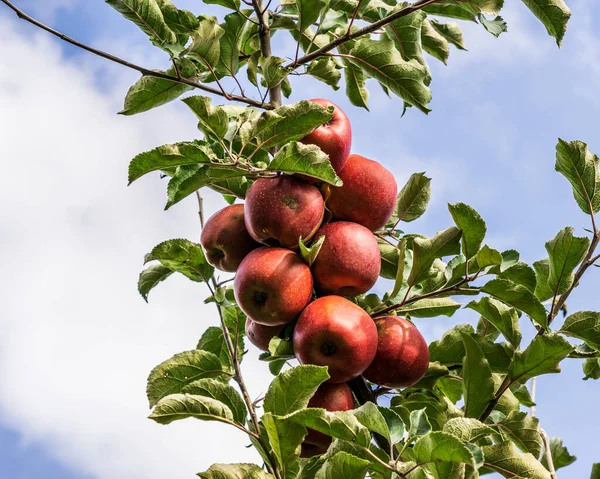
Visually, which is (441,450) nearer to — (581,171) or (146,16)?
(581,171)

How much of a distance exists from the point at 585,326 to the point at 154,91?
1.47 meters

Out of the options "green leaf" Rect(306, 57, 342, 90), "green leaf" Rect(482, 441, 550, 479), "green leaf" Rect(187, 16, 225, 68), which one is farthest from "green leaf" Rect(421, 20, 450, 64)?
"green leaf" Rect(482, 441, 550, 479)

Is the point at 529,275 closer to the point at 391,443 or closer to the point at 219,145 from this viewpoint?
the point at 391,443

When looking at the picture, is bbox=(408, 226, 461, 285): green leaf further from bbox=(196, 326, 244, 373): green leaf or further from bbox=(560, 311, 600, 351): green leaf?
bbox=(196, 326, 244, 373): green leaf

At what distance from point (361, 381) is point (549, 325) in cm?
58

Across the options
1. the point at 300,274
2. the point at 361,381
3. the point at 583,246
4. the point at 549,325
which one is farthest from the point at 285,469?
the point at 583,246

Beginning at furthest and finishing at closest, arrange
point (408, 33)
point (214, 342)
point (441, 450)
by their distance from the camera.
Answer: point (214, 342) < point (408, 33) < point (441, 450)

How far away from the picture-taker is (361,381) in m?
2.02

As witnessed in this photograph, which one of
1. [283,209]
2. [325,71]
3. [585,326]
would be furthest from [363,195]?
[585,326]

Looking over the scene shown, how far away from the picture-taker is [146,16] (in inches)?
82.7

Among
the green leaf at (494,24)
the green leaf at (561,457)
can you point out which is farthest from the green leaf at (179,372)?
the green leaf at (494,24)

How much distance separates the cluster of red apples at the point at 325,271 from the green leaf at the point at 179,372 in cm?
18

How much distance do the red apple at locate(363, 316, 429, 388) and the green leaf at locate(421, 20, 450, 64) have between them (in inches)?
47.9

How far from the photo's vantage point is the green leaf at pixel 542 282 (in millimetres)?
2064
